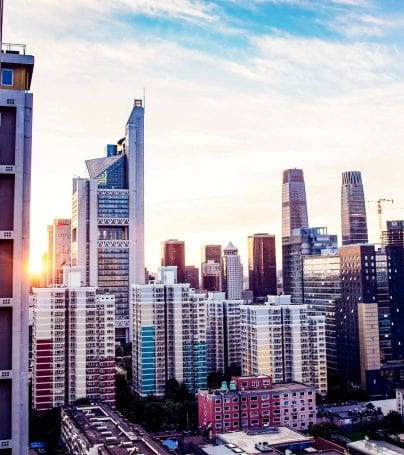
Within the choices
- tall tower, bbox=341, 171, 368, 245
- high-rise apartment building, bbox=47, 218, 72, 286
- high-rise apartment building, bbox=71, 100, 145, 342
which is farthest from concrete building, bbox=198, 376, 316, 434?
high-rise apartment building, bbox=47, 218, 72, 286

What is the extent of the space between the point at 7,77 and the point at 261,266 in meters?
98.2

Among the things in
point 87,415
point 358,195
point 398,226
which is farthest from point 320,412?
point 358,195

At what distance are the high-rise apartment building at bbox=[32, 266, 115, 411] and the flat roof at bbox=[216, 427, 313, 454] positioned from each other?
702 centimetres

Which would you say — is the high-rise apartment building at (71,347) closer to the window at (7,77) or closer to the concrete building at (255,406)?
the concrete building at (255,406)

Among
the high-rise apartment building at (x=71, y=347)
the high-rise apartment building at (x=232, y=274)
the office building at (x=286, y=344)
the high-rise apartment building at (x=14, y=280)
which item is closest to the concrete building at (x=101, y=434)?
the high-rise apartment building at (x=71, y=347)

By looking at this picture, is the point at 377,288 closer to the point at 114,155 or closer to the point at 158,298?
Answer: the point at 158,298

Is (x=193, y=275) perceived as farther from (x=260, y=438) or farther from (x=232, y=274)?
(x=260, y=438)

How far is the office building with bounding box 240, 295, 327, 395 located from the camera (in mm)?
32188

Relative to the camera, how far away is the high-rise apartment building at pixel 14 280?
4.09 m

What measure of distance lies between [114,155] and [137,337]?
29.8 m

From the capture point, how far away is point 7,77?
4570 millimetres

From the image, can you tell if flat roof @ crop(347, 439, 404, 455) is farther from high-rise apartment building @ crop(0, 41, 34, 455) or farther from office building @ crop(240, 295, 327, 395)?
high-rise apartment building @ crop(0, 41, 34, 455)

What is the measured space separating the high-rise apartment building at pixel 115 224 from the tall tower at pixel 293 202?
47472mm

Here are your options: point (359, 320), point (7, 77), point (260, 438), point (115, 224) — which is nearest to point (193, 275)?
point (115, 224)
